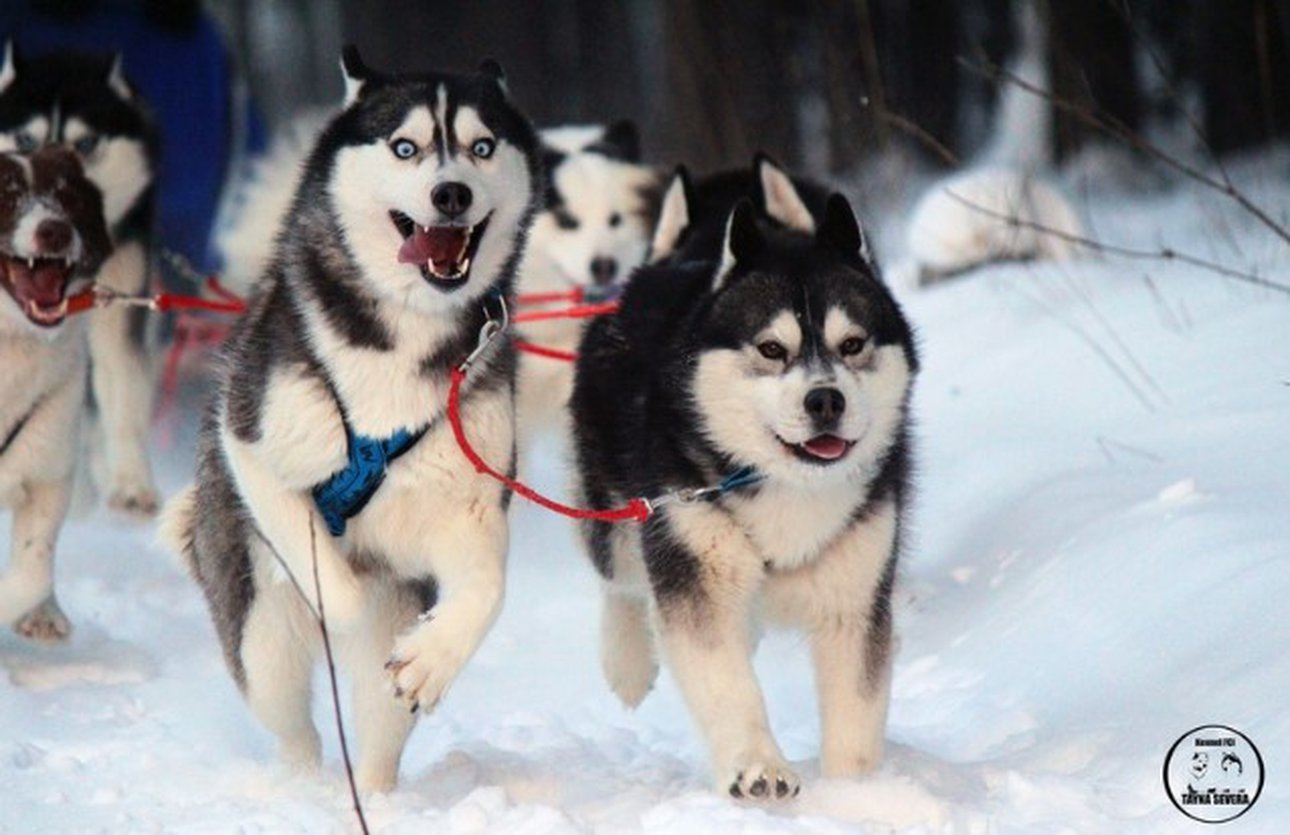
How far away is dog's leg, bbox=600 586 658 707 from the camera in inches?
168

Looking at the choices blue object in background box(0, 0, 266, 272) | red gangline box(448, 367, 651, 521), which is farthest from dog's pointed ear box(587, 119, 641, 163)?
red gangline box(448, 367, 651, 521)

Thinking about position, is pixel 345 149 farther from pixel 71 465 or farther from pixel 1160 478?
pixel 1160 478

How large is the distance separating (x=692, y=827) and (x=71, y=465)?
2316 mm

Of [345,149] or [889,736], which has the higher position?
[345,149]

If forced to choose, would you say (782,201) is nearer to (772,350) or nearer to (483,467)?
(772,350)

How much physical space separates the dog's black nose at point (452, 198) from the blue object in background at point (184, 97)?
5.06m

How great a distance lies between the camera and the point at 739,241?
360 centimetres

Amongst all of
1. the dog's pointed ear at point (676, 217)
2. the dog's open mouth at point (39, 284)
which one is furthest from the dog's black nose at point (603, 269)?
the dog's open mouth at point (39, 284)

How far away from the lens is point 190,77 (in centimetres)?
868

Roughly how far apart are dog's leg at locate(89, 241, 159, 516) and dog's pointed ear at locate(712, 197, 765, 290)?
9.24ft

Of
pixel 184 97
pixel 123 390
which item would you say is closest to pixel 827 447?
pixel 123 390

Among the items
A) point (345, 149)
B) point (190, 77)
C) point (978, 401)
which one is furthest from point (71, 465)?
point (190, 77)

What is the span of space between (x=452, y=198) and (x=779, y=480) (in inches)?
29.1

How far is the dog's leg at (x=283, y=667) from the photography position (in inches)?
146
